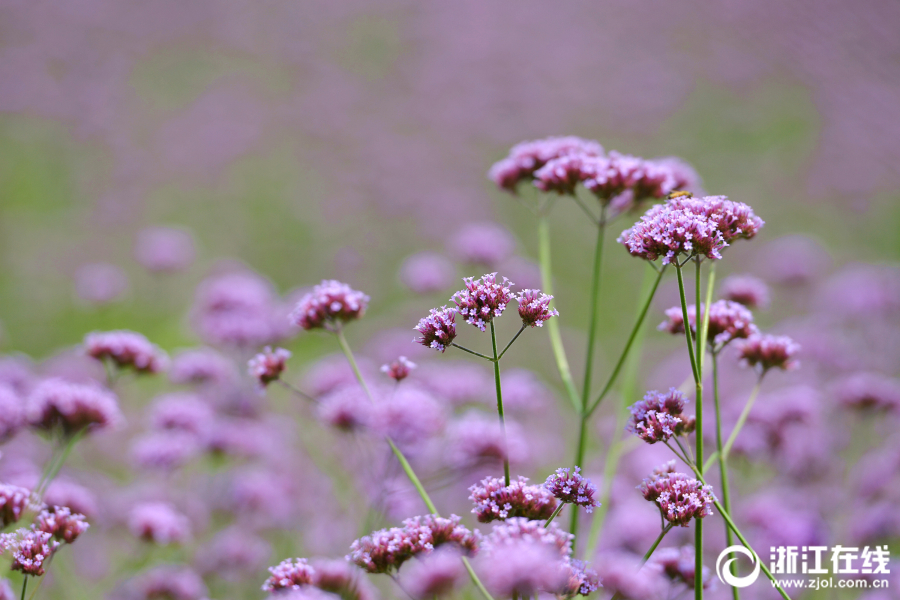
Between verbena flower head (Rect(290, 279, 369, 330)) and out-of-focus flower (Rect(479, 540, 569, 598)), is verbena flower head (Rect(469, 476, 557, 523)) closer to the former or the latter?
out-of-focus flower (Rect(479, 540, 569, 598))

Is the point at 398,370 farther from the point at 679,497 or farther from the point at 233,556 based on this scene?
the point at 233,556

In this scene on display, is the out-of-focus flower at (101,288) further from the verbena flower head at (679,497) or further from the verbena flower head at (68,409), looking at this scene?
the verbena flower head at (679,497)

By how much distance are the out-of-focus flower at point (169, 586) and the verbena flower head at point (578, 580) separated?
2122 mm

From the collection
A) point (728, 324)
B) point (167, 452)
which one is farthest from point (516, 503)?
point (167, 452)

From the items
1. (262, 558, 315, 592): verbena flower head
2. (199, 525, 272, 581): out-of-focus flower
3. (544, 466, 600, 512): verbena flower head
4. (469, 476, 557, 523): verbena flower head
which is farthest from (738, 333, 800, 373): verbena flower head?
(199, 525, 272, 581): out-of-focus flower

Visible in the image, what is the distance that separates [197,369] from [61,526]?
96.9 inches

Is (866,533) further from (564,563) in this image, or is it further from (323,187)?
(323,187)

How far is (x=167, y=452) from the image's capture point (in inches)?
155

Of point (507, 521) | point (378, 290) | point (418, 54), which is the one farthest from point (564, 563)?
point (418, 54)

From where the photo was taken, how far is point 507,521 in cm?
161

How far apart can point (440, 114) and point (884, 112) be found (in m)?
10.1

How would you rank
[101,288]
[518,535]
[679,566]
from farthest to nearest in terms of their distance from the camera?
[101,288]
[679,566]
[518,535]

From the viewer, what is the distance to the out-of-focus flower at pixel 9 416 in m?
2.67

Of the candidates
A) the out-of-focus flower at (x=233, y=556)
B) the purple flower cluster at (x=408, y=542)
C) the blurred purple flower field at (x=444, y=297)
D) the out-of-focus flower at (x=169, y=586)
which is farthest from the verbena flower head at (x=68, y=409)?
the purple flower cluster at (x=408, y=542)
